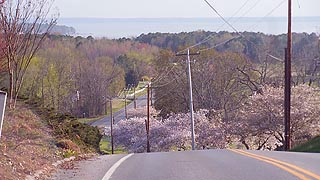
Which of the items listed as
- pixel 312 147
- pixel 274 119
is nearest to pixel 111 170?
pixel 312 147

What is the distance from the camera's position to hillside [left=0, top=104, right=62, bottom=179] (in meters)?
11.4

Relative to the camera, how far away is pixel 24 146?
569 inches

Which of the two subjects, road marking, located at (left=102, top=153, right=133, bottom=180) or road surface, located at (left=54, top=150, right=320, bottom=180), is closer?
road surface, located at (left=54, top=150, right=320, bottom=180)

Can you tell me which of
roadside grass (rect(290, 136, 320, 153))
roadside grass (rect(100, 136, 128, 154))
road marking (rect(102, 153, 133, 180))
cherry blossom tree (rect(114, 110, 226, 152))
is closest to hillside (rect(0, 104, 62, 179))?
road marking (rect(102, 153, 133, 180))

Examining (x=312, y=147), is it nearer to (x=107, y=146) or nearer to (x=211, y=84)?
(x=211, y=84)

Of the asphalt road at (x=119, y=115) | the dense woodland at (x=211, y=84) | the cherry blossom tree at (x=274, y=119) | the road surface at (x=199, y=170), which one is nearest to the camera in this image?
the road surface at (x=199, y=170)

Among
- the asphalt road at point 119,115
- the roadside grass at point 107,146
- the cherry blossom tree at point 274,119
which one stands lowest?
the roadside grass at point 107,146

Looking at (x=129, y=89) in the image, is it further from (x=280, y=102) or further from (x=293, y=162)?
(x=293, y=162)

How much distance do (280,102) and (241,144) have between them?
5.22m

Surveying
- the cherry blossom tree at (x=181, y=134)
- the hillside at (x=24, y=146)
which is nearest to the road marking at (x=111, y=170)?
the hillside at (x=24, y=146)

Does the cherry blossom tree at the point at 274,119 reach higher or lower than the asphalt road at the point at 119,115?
higher

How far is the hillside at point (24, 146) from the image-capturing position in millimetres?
11373

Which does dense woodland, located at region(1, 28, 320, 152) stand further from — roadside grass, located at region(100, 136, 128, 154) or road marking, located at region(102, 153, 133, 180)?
road marking, located at region(102, 153, 133, 180)

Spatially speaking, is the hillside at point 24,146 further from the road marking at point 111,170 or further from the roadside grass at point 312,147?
the roadside grass at point 312,147
